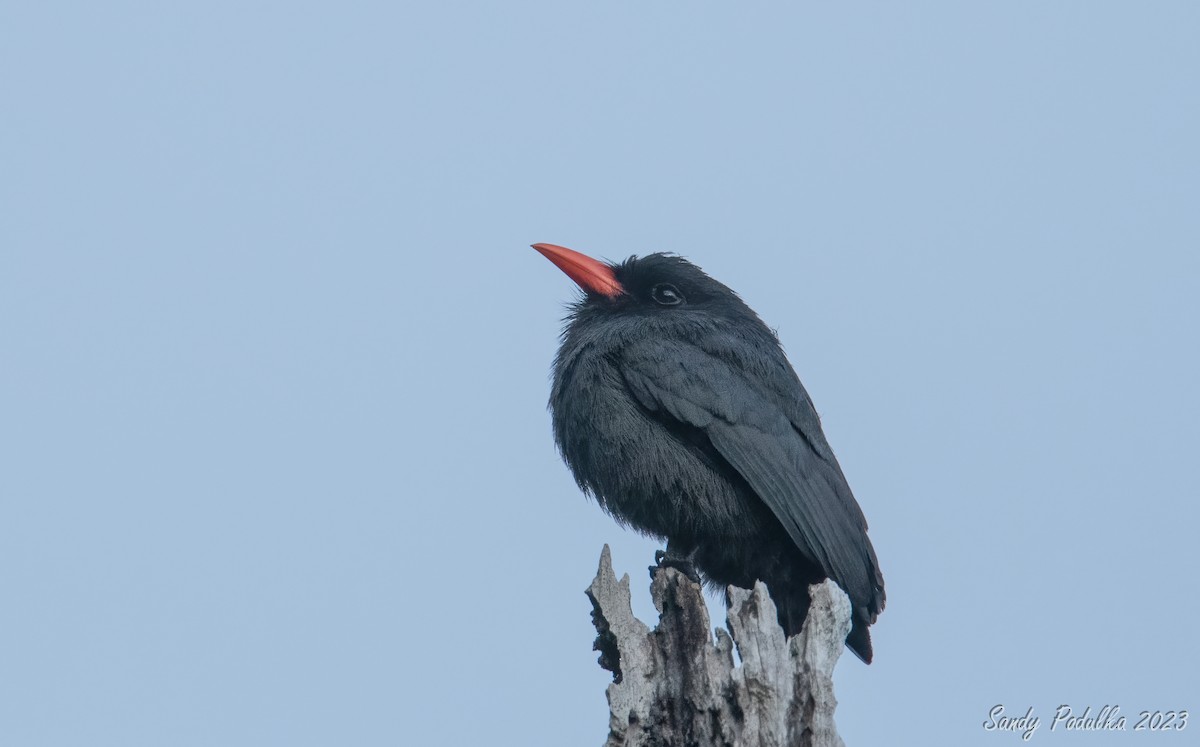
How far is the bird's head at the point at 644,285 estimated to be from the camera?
780 cm

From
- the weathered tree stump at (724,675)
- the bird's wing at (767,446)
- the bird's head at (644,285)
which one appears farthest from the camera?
the bird's head at (644,285)

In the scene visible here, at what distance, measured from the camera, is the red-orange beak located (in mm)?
7863

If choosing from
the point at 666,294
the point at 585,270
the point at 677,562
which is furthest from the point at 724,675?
the point at 585,270

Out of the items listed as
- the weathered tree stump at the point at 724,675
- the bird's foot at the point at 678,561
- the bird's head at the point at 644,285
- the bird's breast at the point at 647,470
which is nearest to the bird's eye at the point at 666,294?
the bird's head at the point at 644,285

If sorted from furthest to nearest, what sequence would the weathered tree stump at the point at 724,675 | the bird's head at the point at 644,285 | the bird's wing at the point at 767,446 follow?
the bird's head at the point at 644,285, the bird's wing at the point at 767,446, the weathered tree stump at the point at 724,675

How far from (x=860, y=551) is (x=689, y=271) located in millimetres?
2027

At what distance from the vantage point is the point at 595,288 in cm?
787

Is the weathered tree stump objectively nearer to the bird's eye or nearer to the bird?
the bird

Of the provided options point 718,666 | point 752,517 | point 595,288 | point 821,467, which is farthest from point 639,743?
point 595,288

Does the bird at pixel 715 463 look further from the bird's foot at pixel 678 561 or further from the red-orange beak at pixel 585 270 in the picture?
the red-orange beak at pixel 585 270

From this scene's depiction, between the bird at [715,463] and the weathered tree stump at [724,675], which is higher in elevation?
the bird at [715,463]

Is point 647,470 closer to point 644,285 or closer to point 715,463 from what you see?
point 715,463

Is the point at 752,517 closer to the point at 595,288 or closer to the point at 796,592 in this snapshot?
the point at 796,592

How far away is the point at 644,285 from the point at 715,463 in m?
1.53
